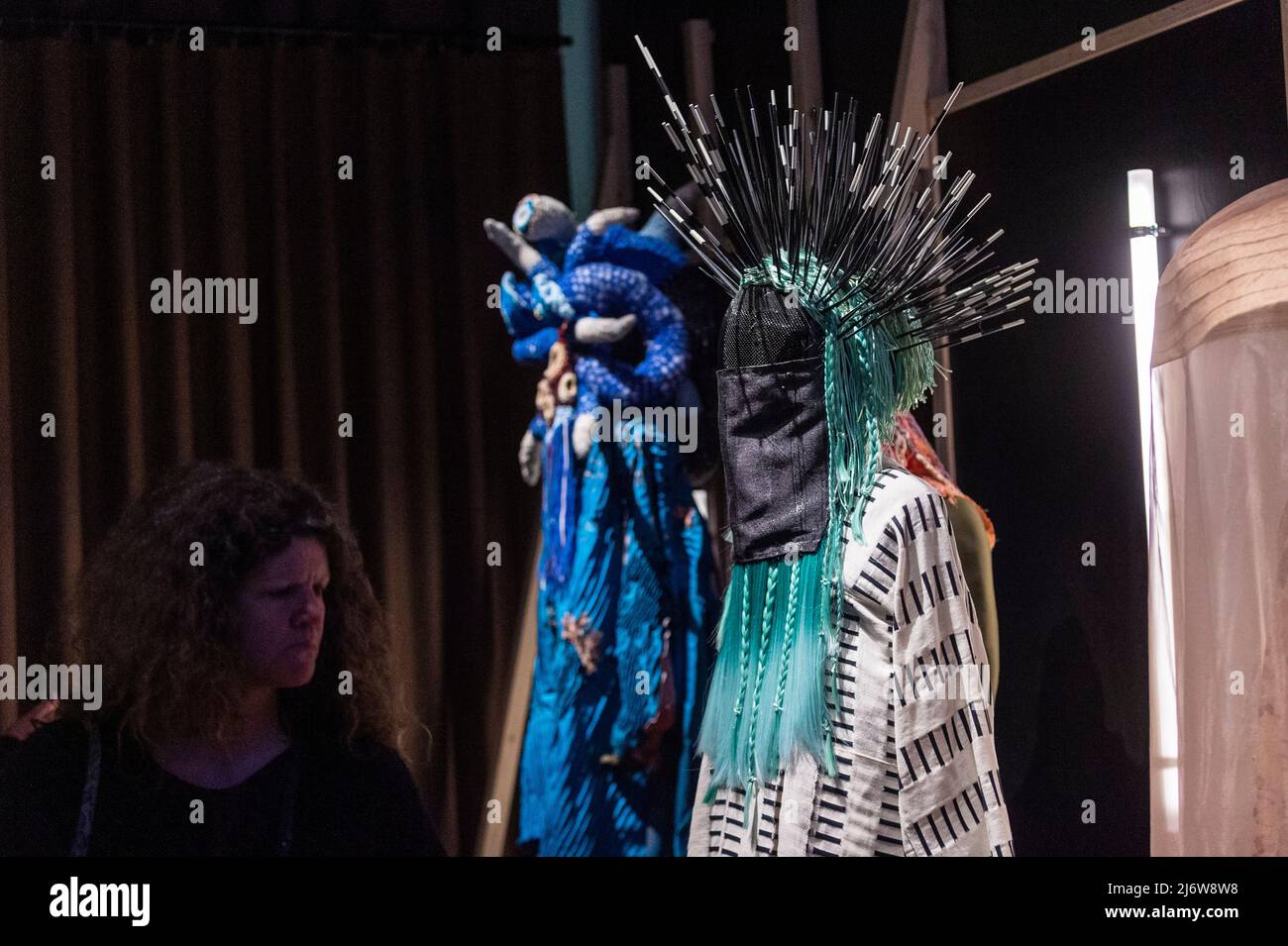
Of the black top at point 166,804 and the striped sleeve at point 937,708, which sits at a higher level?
the striped sleeve at point 937,708

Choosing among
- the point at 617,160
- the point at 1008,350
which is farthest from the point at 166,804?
the point at 1008,350

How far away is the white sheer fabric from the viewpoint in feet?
7.41

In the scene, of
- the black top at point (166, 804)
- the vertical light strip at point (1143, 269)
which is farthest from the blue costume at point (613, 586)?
the vertical light strip at point (1143, 269)

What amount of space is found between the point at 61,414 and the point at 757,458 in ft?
4.35

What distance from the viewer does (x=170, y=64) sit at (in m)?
2.87

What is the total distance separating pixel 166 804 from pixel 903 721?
1.26 m

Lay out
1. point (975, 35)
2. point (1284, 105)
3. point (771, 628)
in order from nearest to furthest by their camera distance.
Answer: point (771, 628), point (1284, 105), point (975, 35)

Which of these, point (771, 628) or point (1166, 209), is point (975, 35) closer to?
point (1166, 209)

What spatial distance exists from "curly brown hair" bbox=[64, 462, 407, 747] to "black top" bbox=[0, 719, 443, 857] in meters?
0.06

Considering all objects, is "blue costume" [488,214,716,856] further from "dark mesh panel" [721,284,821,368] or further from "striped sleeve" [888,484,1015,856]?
"striped sleeve" [888,484,1015,856]

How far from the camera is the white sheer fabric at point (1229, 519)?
2.26 metres

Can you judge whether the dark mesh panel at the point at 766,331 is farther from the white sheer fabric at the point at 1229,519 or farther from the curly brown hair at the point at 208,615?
the curly brown hair at the point at 208,615

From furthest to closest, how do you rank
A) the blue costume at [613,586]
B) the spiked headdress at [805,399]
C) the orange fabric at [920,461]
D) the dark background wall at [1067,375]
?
the blue costume at [613,586]
the dark background wall at [1067,375]
the orange fabric at [920,461]
the spiked headdress at [805,399]
